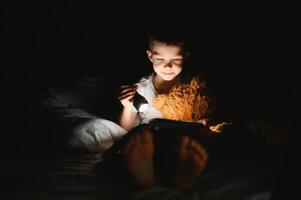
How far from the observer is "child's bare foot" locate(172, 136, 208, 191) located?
49.1 inches

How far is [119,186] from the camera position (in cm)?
136

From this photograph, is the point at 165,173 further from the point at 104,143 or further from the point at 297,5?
the point at 297,5

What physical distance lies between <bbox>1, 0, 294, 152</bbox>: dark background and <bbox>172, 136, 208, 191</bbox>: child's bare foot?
107 cm

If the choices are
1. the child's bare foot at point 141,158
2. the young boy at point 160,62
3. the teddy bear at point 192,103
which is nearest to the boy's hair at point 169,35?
the young boy at point 160,62

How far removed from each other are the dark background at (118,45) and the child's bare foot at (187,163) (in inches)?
42.1

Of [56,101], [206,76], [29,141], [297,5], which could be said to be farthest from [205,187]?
[297,5]

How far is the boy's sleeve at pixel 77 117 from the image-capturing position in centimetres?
182

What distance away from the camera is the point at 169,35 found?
2057 millimetres

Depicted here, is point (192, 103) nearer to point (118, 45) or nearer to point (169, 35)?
point (169, 35)

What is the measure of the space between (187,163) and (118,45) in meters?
1.73

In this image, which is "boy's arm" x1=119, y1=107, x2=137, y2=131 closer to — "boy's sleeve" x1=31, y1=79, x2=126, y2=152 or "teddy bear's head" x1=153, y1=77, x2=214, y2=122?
"boy's sleeve" x1=31, y1=79, x2=126, y2=152

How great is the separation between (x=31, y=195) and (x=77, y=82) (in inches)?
53.1

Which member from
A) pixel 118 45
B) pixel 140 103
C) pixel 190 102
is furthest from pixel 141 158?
pixel 118 45

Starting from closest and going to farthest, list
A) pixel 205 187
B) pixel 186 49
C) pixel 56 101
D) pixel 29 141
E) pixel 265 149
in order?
pixel 205 187 < pixel 265 149 < pixel 29 141 < pixel 186 49 < pixel 56 101
